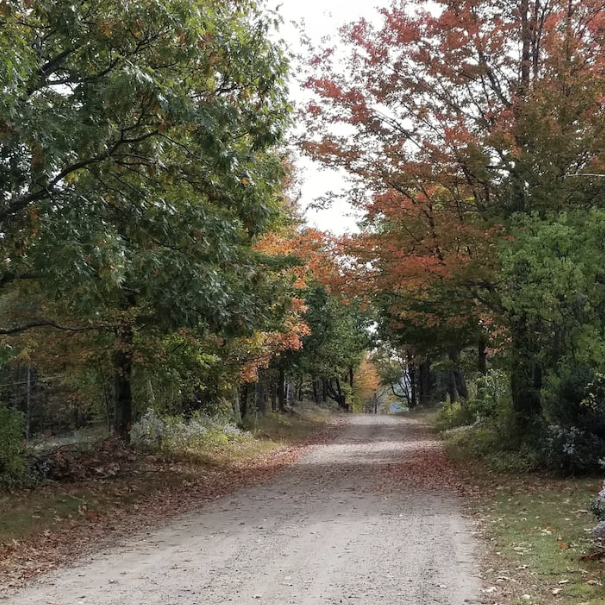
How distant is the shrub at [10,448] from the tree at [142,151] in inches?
100

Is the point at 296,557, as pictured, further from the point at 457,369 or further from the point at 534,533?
the point at 457,369

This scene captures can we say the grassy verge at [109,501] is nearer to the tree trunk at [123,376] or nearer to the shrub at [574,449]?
the tree trunk at [123,376]

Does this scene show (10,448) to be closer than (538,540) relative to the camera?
No

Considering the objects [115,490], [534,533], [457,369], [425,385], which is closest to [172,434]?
[115,490]

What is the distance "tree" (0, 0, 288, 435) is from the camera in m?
8.05

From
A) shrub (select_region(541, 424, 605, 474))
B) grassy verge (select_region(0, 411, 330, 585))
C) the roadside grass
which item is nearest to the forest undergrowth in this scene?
shrub (select_region(541, 424, 605, 474))

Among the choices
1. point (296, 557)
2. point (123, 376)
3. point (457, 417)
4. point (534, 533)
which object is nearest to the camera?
point (296, 557)

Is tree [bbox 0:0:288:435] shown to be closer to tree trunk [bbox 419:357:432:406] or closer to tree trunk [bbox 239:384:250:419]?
tree trunk [bbox 239:384:250:419]

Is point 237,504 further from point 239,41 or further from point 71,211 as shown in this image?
point 239,41

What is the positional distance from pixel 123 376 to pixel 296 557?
31.9 ft

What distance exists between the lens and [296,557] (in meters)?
7.03

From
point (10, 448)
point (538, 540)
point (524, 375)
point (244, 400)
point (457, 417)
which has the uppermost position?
point (524, 375)

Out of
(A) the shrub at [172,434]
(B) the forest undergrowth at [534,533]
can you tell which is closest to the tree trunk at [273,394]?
(A) the shrub at [172,434]

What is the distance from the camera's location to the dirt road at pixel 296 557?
5.69 metres
